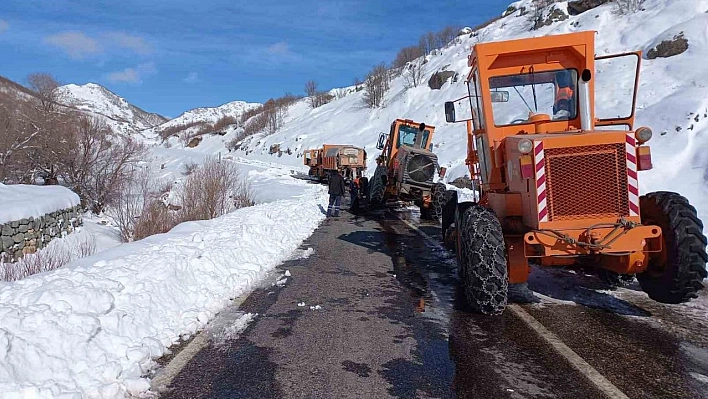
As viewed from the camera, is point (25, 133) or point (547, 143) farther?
point (25, 133)

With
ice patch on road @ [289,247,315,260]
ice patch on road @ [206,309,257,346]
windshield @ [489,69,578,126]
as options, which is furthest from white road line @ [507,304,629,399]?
ice patch on road @ [289,247,315,260]

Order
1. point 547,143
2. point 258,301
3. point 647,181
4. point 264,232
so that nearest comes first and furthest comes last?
point 547,143 → point 258,301 → point 264,232 → point 647,181

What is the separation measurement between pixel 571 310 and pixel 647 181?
12346mm

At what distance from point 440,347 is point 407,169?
10418 millimetres

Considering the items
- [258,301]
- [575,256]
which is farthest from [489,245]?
[258,301]

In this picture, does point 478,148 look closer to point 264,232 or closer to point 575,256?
point 575,256

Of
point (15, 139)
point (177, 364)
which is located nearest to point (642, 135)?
point (177, 364)

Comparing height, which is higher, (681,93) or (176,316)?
(681,93)

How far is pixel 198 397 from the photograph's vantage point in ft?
12.0

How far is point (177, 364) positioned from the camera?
13.8ft

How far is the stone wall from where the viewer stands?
11430 mm

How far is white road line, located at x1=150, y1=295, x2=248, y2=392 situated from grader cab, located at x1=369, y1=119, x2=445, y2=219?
10262 millimetres

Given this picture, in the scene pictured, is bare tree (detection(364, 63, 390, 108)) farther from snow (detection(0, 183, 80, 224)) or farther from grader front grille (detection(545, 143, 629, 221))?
grader front grille (detection(545, 143, 629, 221))

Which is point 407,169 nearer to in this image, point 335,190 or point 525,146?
point 335,190
